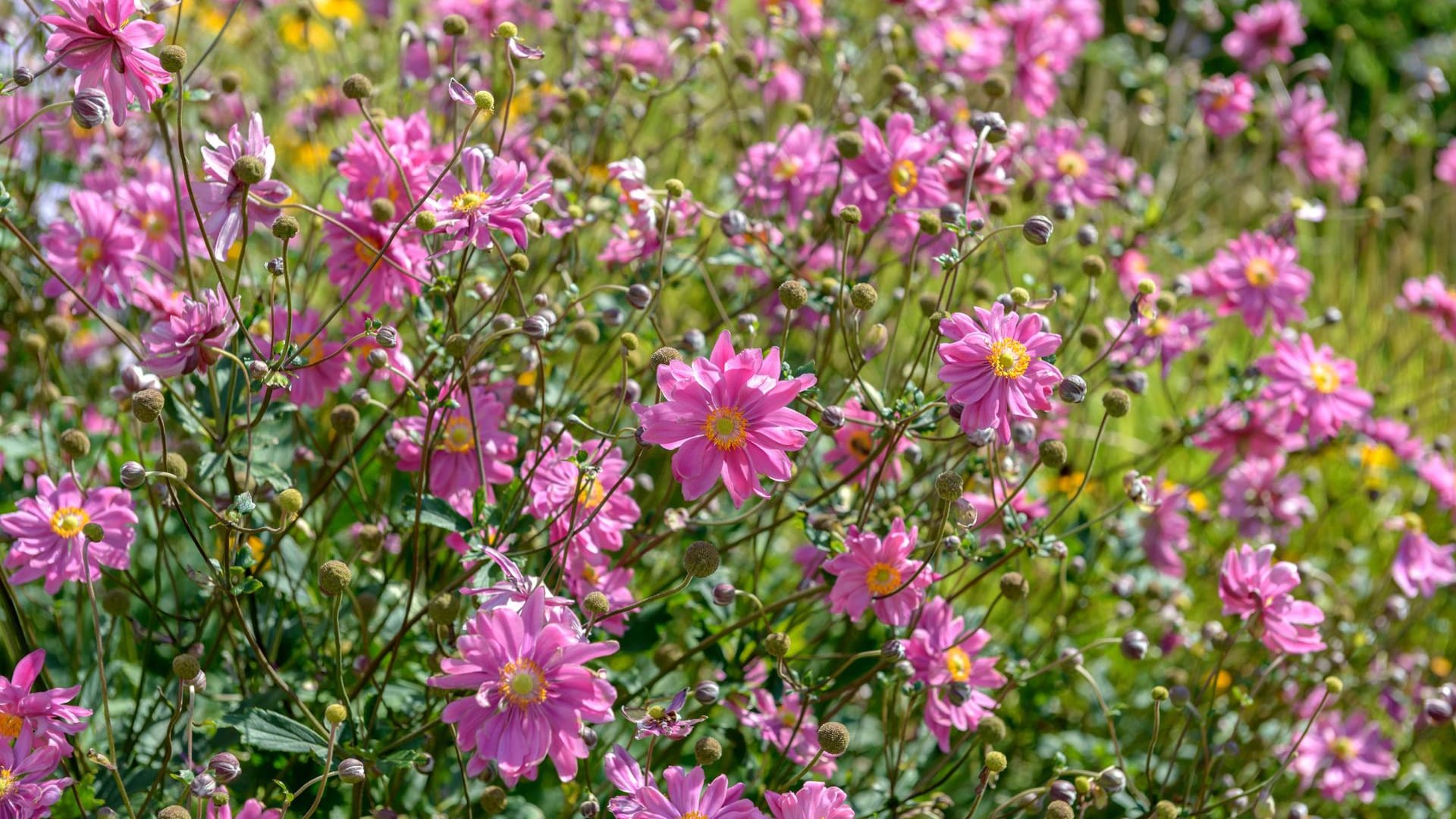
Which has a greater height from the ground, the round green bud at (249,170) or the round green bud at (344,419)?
the round green bud at (249,170)

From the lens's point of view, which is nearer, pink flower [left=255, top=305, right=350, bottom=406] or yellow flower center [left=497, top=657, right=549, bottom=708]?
yellow flower center [left=497, top=657, right=549, bottom=708]

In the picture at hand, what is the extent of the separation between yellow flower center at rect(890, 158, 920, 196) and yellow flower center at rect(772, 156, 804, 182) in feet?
1.14

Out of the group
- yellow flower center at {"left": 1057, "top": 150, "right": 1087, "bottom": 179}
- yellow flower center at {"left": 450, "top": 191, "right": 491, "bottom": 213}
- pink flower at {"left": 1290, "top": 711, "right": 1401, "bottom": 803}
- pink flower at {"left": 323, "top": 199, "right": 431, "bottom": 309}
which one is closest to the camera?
yellow flower center at {"left": 450, "top": 191, "right": 491, "bottom": 213}

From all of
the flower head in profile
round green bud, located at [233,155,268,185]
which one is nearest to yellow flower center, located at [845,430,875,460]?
round green bud, located at [233,155,268,185]

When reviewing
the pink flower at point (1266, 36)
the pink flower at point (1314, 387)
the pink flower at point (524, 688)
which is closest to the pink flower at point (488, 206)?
the pink flower at point (524, 688)

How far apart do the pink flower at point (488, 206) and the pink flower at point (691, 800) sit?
857 mm

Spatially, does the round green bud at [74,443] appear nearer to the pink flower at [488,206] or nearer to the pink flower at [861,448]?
the pink flower at [488,206]

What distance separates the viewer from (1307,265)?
6.91 meters

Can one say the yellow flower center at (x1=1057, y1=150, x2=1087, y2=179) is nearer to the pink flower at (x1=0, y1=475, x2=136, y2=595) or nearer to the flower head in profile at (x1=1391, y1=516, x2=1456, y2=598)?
the flower head in profile at (x1=1391, y1=516, x2=1456, y2=598)

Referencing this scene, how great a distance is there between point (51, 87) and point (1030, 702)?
124 inches

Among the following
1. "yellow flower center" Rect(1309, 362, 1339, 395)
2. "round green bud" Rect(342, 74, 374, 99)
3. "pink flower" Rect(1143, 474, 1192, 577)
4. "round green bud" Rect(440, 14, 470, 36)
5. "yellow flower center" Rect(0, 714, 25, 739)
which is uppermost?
"round green bud" Rect(440, 14, 470, 36)

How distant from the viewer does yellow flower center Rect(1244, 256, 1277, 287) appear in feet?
10.5

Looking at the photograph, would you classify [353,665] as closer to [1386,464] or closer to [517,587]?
[517,587]

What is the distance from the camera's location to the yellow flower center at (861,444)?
105 inches
